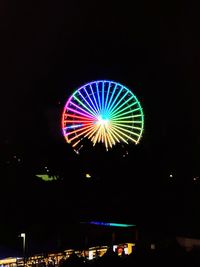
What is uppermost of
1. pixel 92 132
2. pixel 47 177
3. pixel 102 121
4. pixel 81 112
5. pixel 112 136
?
pixel 81 112

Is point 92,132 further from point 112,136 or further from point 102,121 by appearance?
point 112,136

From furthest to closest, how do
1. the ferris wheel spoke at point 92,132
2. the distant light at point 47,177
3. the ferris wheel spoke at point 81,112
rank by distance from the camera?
the ferris wheel spoke at point 81,112
the ferris wheel spoke at point 92,132
the distant light at point 47,177

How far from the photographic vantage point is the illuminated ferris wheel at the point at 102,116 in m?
33.7

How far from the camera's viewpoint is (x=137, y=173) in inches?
1193

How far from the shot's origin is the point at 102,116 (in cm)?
3416

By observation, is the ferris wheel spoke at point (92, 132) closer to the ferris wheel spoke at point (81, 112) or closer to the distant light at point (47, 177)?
the ferris wheel spoke at point (81, 112)

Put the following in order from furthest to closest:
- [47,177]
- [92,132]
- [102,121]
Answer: [47,177] → [102,121] → [92,132]

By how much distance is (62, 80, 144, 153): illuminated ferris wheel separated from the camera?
33.7 meters

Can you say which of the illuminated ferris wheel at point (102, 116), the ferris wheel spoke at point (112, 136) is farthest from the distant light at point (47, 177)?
the ferris wheel spoke at point (112, 136)

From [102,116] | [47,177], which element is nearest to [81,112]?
[102,116]

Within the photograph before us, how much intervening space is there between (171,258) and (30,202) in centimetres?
1739

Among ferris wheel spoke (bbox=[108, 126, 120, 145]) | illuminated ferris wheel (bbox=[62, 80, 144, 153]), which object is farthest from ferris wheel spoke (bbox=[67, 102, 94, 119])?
ferris wheel spoke (bbox=[108, 126, 120, 145])

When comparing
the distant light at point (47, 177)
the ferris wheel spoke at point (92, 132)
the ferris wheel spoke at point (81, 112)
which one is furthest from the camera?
the ferris wheel spoke at point (81, 112)

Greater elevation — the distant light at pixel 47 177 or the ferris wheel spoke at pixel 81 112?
the ferris wheel spoke at pixel 81 112
